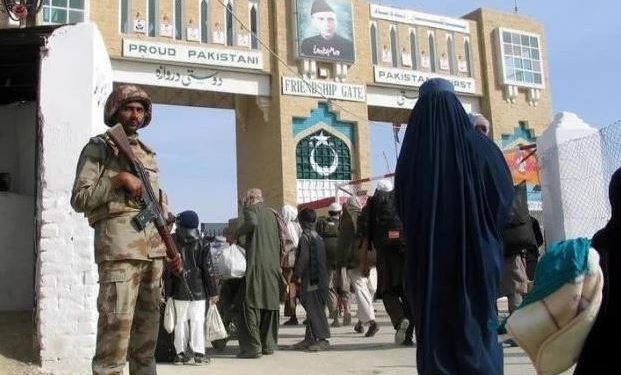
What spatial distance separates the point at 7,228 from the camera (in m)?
6.27

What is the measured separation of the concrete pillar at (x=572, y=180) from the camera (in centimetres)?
708

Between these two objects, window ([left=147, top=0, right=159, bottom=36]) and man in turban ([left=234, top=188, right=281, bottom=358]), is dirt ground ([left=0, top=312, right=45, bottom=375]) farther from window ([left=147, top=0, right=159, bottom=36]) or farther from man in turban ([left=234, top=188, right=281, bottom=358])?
window ([left=147, top=0, right=159, bottom=36])

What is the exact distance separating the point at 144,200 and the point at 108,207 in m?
0.18

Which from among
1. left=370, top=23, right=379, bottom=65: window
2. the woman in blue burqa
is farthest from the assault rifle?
left=370, top=23, right=379, bottom=65: window

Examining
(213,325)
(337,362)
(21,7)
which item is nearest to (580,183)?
(337,362)

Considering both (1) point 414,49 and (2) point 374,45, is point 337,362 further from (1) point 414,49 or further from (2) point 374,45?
(1) point 414,49

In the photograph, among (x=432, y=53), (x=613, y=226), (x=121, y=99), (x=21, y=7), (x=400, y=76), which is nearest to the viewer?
(x=613, y=226)

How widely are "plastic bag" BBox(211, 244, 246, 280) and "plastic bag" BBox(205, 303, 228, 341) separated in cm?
39

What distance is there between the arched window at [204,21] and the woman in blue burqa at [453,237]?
15.4 metres

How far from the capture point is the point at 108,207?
3229mm

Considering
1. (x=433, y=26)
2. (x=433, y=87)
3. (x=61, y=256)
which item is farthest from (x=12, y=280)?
(x=433, y=26)

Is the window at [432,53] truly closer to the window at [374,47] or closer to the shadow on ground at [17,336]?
the window at [374,47]

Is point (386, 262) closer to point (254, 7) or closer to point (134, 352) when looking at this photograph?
point (134, 352)

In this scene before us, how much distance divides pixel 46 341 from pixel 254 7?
1501 cm
